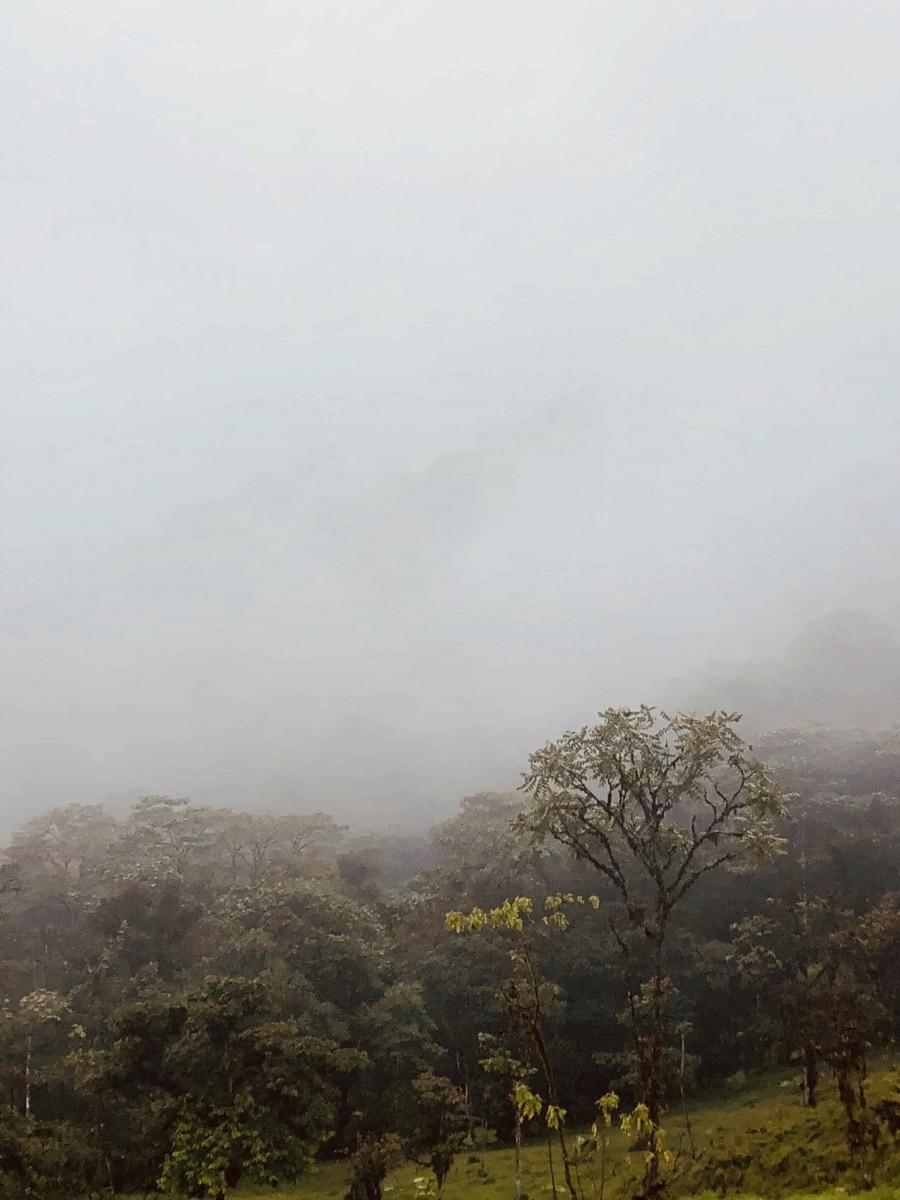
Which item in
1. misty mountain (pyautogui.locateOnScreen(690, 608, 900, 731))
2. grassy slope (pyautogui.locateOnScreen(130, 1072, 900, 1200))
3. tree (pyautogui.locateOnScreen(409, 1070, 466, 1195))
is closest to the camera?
grassy slope (pyautogui.locateOnScreen(130, 1072, 900, 1200))

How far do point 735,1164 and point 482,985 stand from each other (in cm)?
Result: 1507

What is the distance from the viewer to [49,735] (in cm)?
17438

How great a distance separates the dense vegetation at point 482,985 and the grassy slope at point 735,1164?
0.21 m

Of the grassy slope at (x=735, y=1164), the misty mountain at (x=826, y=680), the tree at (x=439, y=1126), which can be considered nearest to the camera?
the grassy slope at (x=735, y=1164)

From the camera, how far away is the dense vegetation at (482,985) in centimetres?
1856

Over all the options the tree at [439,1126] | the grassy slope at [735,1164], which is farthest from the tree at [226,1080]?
the grassy slope at [735,1164]

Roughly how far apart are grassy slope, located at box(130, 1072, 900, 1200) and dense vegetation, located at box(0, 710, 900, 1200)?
212mm

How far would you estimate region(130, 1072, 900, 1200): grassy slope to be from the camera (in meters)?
17.9

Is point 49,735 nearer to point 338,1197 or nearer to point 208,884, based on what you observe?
point 208,884

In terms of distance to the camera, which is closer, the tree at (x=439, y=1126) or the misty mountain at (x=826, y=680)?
the tree at (x=439, y=1126)

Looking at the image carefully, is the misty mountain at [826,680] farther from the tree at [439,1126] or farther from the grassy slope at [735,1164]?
the tree at [439,1126]

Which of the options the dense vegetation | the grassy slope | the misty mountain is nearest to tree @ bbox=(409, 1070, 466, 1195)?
the dense vegetation

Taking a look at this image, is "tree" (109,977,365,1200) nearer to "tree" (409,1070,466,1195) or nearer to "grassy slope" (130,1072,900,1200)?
"tree" (409,1070,466,1195)

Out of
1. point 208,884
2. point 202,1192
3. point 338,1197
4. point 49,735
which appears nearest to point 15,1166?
point 202,1192
